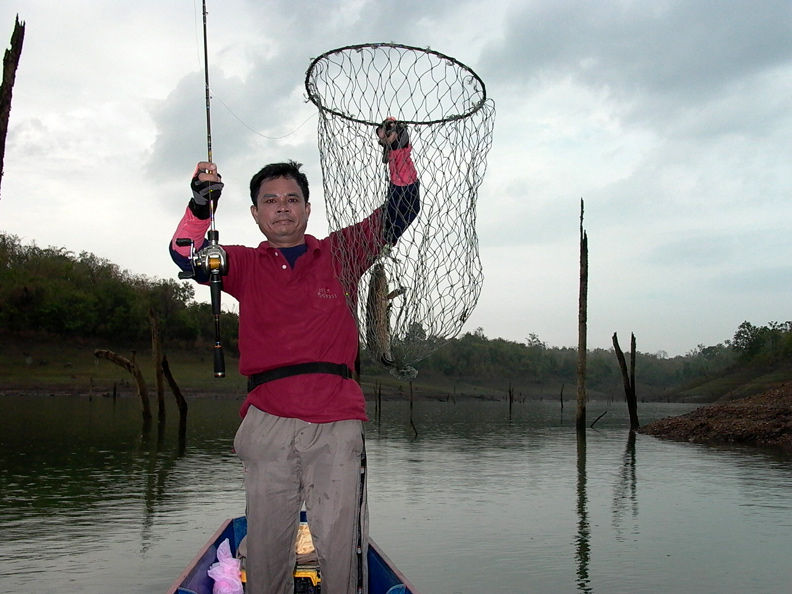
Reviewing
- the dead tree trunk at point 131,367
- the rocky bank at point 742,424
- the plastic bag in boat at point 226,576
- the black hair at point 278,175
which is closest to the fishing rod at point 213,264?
the black hair at point 278,175

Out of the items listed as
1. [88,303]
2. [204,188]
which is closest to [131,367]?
[204,188]

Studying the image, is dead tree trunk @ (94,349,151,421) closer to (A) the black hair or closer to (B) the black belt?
(A) the black hair

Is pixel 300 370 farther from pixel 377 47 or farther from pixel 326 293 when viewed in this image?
pixel 377 47

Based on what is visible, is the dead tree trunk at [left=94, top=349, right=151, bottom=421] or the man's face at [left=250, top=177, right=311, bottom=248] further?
the dead tree trunk at [left=94, top=349, right=151, bottom=421]

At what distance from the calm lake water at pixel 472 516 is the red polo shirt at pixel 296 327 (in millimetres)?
4594

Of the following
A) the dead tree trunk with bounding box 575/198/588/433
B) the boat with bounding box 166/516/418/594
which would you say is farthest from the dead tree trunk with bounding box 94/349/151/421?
the boat with bounding box 166/516/418/594

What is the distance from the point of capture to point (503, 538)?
10.4m

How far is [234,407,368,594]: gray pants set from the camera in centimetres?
395

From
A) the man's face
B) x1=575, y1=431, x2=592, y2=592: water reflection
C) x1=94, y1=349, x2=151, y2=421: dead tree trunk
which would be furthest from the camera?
x1=94, y1=349, x2=151, y2=421: dead tree trunk

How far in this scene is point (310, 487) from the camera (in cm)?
399

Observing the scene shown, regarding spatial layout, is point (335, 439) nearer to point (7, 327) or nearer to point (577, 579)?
point (577, 579)

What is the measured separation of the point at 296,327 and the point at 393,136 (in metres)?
1.34

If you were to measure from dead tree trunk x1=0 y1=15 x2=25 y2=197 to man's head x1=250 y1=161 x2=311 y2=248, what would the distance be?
9.82m

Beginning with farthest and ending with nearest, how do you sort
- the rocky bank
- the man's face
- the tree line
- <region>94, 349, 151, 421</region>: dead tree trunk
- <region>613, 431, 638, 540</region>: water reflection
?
1. the tree line
2. <region>94, 349, 151, 421</region>: dead tree trunk
3. the rocky bank
4. <region>613, 431, 638, 540</region>: water reflection
5. the man's face
